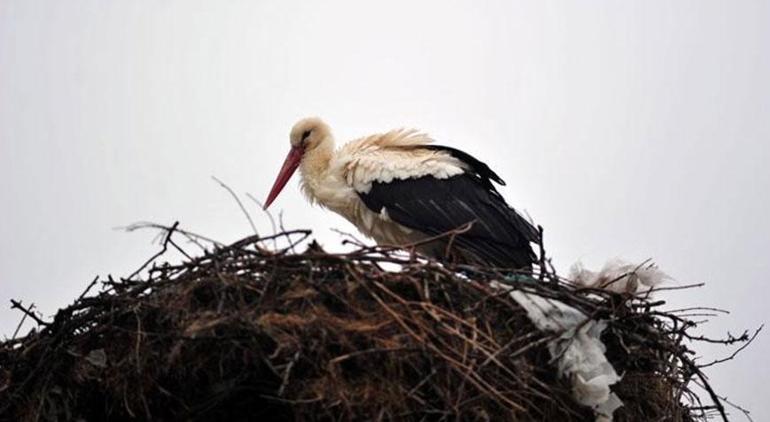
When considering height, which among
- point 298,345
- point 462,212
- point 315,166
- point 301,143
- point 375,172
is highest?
point 301,143

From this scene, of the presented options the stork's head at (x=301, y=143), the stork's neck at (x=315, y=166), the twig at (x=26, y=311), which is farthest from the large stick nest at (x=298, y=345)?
the stork's head at (x=301, y=143)

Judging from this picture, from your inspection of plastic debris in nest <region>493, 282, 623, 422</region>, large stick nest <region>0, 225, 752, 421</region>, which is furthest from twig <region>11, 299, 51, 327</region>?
plastic debris in nest <region>493, 282, 623, 422</region>

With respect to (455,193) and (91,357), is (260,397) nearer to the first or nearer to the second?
(91,357)

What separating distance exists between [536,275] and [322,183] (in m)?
1.73

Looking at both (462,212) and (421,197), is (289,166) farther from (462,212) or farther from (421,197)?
(462,212)

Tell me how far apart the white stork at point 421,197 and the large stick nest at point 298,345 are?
38.4 inches

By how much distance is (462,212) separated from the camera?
17.6 ft

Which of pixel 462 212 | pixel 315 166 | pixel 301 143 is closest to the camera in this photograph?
pixel 462 212

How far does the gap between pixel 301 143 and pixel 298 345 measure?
8.48 ft

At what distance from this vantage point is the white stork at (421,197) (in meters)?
5.24

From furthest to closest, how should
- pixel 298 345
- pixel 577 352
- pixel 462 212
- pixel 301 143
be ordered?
pixel 301 143
pixel 462 212
pixel 577 352
pixel 298 345

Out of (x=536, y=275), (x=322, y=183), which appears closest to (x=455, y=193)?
(x=322, y=183)

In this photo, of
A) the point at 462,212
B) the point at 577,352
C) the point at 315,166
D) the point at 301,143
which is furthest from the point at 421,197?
the point at 577,352

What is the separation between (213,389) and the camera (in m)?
3.81
